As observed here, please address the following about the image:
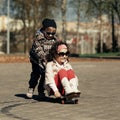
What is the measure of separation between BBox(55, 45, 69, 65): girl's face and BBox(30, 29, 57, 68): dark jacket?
1.16ft

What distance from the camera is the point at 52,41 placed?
10.8 m

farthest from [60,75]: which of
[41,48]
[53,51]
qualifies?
[41,48]

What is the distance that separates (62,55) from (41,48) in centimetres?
58

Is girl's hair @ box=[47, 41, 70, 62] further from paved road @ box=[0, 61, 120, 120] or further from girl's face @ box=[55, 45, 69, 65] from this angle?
paved road @ box=[0, 61, 120, 120]

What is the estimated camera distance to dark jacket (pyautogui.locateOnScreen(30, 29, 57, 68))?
10.7 meters

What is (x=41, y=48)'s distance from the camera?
10766 mm

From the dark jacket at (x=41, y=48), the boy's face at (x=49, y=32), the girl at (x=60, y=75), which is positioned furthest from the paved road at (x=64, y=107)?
the boy's face at (x=49, y=32)

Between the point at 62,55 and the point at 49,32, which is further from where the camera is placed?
the point at 49,32

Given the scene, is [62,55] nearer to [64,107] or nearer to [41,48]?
[41,48]

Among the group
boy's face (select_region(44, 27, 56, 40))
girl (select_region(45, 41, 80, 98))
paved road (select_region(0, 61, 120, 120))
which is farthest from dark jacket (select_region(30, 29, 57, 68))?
paved road (select_region(0, 61, 120, 120))

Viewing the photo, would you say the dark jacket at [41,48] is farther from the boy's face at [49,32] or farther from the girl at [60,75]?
the girl at [60,75]

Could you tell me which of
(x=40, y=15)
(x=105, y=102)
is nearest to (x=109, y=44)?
(x=40, y=15)

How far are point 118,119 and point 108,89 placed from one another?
5.28 m

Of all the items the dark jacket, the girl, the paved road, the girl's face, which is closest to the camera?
the paved road
